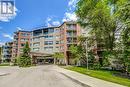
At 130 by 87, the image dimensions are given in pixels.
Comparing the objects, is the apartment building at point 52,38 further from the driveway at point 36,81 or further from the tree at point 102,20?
the driveway at point 36,81

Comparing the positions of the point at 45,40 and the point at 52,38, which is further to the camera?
the point at 45,40

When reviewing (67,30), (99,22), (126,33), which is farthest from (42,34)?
(126,33)

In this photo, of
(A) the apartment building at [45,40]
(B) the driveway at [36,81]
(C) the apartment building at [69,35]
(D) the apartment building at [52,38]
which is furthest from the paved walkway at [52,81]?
(A) the apartment building at [45,40]

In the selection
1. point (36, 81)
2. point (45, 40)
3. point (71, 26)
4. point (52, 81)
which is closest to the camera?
point (36, 81)

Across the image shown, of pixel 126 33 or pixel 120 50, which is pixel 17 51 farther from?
pixel 126 33

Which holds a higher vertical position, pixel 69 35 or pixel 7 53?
pixel 69 35

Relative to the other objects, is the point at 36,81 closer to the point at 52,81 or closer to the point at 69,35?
the point at 52,81

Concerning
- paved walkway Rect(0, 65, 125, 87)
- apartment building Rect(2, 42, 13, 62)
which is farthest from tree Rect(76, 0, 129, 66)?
apartment building Rect(2, 42, 13, 62)

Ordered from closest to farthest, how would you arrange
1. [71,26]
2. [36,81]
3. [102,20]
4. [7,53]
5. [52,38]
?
[36,81] → [102,20] → [71,26] → [52,38] → [7,53]

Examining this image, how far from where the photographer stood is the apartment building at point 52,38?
3152 inches

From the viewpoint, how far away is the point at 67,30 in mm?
80188

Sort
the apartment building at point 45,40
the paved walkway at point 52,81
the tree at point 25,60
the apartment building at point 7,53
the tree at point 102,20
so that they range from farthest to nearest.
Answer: the apartment building at point 7,53 → the apartment building at point 45,40 → the tree at point 25,60 → the tree at point 102,20 → the paved walkway at point 52,81

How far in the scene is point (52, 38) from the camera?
94.1 metres

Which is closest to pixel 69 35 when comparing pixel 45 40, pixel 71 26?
pixel 71 26
